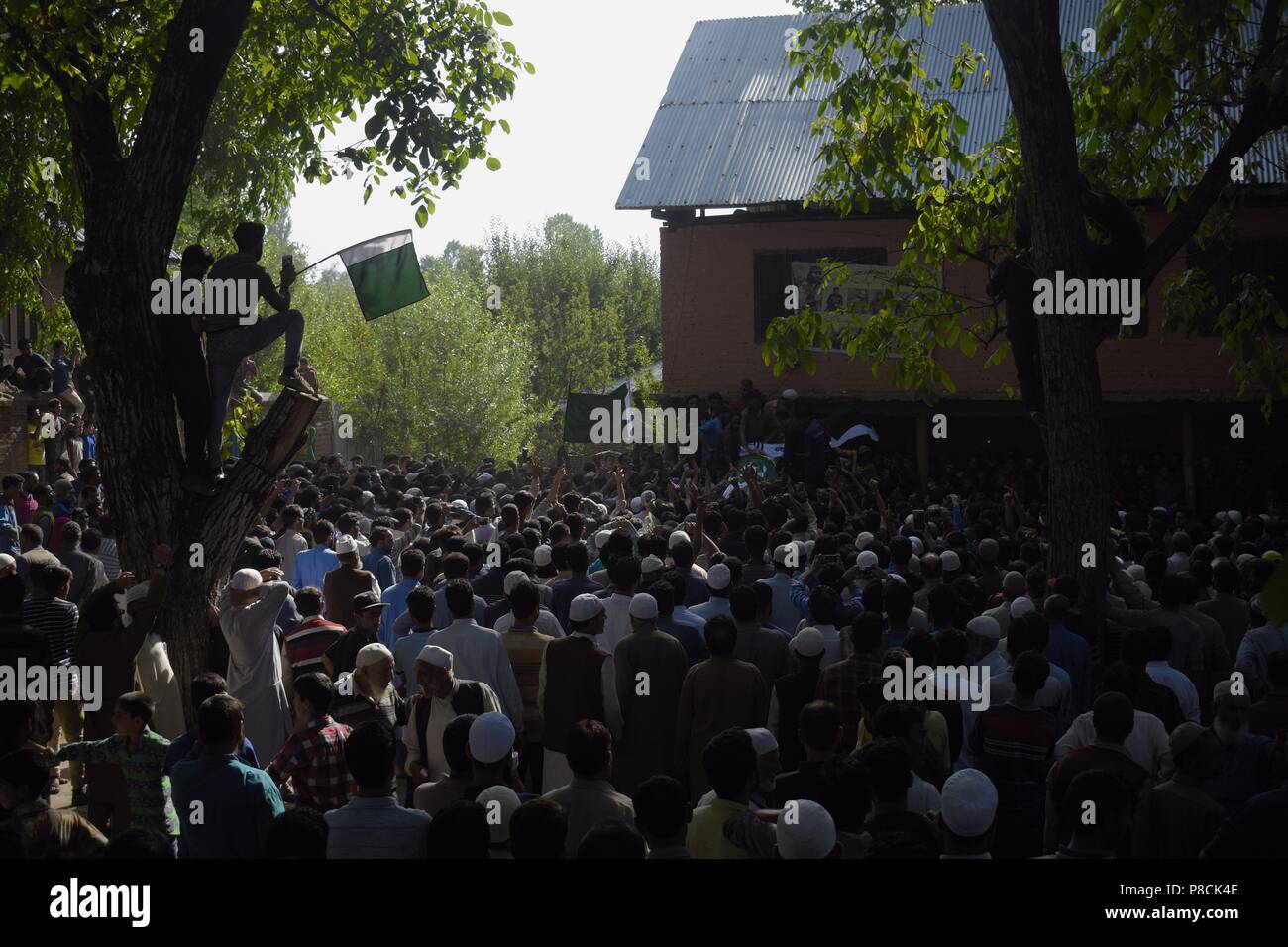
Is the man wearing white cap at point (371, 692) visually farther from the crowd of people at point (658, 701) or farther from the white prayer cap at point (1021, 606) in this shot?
the white prayer cap at point (1021, 606)

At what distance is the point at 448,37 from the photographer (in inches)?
394

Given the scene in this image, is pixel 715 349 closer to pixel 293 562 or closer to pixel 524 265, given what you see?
pixel 293 562

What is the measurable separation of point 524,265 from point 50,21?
43761 millimetres

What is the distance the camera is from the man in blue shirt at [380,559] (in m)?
11.1

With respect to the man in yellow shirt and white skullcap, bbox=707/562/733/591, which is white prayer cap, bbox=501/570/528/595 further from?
the man in yellow shirt

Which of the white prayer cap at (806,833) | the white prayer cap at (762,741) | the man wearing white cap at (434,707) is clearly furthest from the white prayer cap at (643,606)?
the white prayer cap at (806,833)

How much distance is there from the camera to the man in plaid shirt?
644 centimetres

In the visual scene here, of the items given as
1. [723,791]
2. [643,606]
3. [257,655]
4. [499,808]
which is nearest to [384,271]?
[257,655]

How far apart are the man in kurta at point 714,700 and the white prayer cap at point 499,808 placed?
2.12 meters

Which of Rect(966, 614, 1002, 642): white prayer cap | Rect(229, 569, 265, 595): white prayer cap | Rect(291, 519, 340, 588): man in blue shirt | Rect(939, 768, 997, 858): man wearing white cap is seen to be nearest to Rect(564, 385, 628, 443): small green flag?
Rect(291, 519, 340, 588): man in blue shirt

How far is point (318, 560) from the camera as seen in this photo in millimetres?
11023

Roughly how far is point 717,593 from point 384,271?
3405 millimetres

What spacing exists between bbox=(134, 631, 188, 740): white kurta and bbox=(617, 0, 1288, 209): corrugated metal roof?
15.4 m

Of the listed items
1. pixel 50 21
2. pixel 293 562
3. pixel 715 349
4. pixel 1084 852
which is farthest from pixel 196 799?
pixel 715 349
